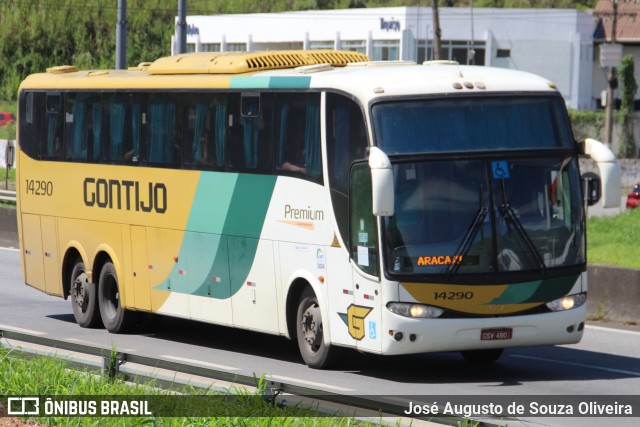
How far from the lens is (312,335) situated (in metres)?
14.5

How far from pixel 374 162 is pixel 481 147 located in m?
1.32

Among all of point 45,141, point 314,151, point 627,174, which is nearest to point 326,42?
point 627,174

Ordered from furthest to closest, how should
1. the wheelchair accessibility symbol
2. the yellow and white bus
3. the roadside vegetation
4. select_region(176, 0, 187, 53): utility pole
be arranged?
the roadside vegetation → select_region(176, 0, 187, 53): utility pole → the wheelchair accessibility symbol → the yellow and white bus

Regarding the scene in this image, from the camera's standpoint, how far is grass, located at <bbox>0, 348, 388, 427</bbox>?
923 centimetres

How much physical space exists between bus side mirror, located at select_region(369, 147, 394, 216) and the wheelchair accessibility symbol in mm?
1262

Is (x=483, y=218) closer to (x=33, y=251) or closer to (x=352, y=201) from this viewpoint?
(x=352, y=201)

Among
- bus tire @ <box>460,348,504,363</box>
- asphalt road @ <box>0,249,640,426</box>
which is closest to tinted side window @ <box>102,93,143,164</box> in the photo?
asphalt road @ <box>0,249,640,426</box>

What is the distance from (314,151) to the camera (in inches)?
565

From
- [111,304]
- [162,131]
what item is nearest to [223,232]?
[162,131]

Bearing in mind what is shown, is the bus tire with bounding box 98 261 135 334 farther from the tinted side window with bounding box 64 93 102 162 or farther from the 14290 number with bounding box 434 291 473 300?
the 14290 number with bounding box 434 291 473 300

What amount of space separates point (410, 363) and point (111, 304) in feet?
15.9

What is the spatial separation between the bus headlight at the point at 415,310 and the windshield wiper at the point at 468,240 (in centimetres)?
36

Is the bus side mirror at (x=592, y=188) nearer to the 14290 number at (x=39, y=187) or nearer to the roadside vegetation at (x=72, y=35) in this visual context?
the 14290 number at (x=39, y=187)

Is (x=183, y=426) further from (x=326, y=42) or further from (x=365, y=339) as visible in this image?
(x=326, y=42)
